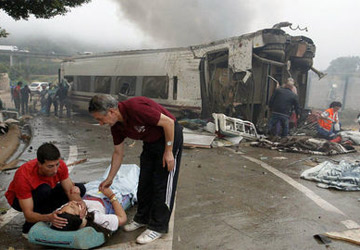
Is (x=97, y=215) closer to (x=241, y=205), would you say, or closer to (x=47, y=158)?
(x=47, y=158)

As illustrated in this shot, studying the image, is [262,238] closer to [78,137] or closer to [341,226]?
[341,226]

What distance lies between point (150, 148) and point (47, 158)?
3.10 ft

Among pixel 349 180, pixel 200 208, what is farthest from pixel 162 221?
pixel 349 180

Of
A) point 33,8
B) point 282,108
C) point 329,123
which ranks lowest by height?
point 329,123

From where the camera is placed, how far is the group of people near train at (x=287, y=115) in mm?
8508

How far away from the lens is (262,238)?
3.15 m

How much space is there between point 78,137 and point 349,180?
7.32 m

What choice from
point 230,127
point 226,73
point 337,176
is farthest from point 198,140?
point 337,176

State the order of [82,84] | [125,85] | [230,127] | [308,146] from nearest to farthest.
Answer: [308,146]
[230,127]
[125,85]
[82,84]

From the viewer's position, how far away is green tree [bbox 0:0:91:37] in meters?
6.34

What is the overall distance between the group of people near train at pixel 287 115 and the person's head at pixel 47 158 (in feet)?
22.8

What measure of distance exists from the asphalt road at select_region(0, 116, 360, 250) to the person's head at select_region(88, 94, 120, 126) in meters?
1.22

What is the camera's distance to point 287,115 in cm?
859

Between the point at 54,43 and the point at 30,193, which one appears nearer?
the point at 30,193
